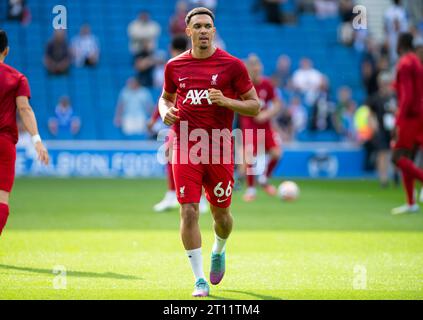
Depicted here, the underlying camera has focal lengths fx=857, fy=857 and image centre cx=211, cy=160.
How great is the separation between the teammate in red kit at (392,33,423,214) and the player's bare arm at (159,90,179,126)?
6.77 m

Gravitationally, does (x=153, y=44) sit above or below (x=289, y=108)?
above

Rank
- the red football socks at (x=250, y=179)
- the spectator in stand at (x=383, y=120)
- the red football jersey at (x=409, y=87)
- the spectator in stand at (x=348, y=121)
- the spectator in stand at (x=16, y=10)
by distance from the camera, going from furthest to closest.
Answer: the spectator in stand at (x=16, y=10) → the spectator in stand at (x=348, y=121) → the spectator in stand at (x=383, y=120) → the red football socks at (x=250, y=179) → the red football jersey at (x=409, y=87)

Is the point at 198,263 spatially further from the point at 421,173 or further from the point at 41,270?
the point at 421,173

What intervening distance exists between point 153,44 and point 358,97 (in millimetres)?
7298

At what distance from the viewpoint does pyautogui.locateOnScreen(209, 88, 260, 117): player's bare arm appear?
8219mm

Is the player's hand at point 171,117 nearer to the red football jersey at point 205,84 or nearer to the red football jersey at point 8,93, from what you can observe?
the red football jersey at point 205,84

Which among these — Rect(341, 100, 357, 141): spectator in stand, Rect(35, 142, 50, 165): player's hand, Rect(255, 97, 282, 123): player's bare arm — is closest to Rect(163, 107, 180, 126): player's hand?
Rect(35, 142, 50, 165): player's hand

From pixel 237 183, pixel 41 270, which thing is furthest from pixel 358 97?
pixel 41 270

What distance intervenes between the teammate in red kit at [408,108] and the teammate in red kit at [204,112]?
261 inches

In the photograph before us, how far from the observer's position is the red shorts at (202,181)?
828cm

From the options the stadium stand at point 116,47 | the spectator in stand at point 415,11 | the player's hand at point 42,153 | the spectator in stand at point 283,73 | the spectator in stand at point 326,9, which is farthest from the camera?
the spectator in stand at point 326,9

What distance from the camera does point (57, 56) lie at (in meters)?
27.0

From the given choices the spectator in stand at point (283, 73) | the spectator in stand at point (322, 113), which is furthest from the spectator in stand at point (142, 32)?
the spectator in stand at point (322, 113)

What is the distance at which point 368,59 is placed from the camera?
90.5ft
